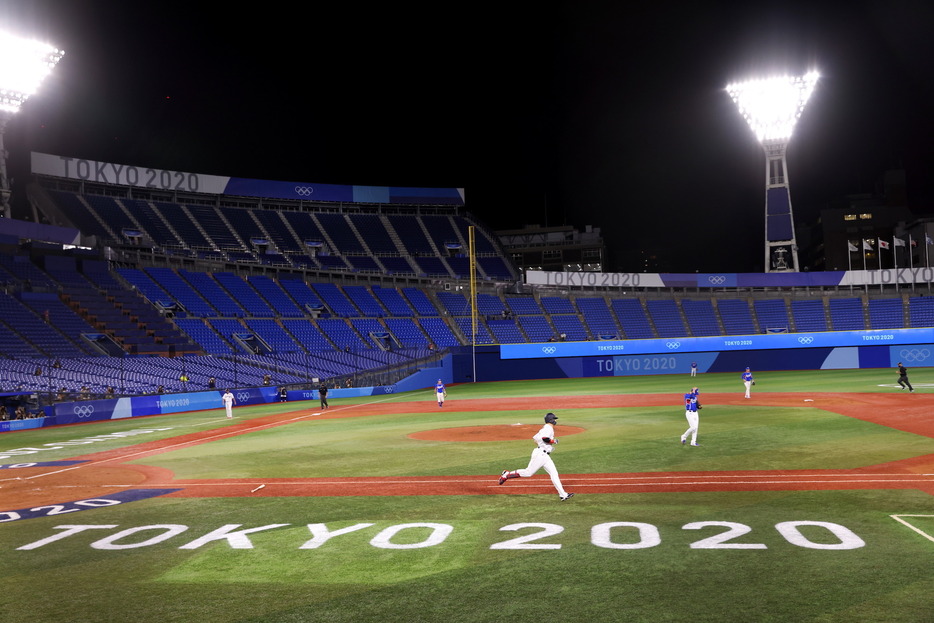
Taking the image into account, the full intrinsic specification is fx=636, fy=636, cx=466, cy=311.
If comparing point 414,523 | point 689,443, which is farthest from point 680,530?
point 689,443

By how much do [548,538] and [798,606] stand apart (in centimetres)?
384

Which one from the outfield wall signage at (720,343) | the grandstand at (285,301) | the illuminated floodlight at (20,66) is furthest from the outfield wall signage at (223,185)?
the outfield wall signage at (720,343)

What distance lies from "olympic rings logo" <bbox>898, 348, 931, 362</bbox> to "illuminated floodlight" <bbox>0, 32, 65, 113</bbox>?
232 ft

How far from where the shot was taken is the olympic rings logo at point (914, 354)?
2127 inches

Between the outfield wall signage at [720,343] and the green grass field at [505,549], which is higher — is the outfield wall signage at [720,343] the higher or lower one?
the higher one

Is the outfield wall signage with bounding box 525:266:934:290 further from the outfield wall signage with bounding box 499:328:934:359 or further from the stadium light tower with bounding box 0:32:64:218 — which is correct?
the stadium light tower with bounding box 0:32:64:218

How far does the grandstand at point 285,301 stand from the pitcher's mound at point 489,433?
936 inches

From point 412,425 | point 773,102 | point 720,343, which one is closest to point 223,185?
point 412,425

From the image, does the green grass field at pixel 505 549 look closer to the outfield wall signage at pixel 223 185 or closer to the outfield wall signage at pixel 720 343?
the outfield wall signage at pixel 720 343

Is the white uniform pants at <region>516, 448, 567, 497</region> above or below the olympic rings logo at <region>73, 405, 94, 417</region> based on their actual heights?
above

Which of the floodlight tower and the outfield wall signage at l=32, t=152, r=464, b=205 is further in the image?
the outfield wall signage at l=32, t=152, r=464, b=205

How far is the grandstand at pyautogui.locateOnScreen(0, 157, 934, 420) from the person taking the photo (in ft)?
153

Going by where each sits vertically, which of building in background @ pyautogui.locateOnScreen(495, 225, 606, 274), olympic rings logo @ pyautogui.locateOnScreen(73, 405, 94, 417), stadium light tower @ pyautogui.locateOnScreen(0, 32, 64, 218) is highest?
stadium light tower @ pyautogui.locateOnScreen(0, 32, 64, 218)

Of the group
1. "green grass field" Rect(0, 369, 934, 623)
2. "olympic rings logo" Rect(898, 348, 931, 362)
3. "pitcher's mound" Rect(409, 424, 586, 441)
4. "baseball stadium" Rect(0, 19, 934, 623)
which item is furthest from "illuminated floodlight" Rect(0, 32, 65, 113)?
"olympic rings logo" Rect(898, 348, 931, 362)
